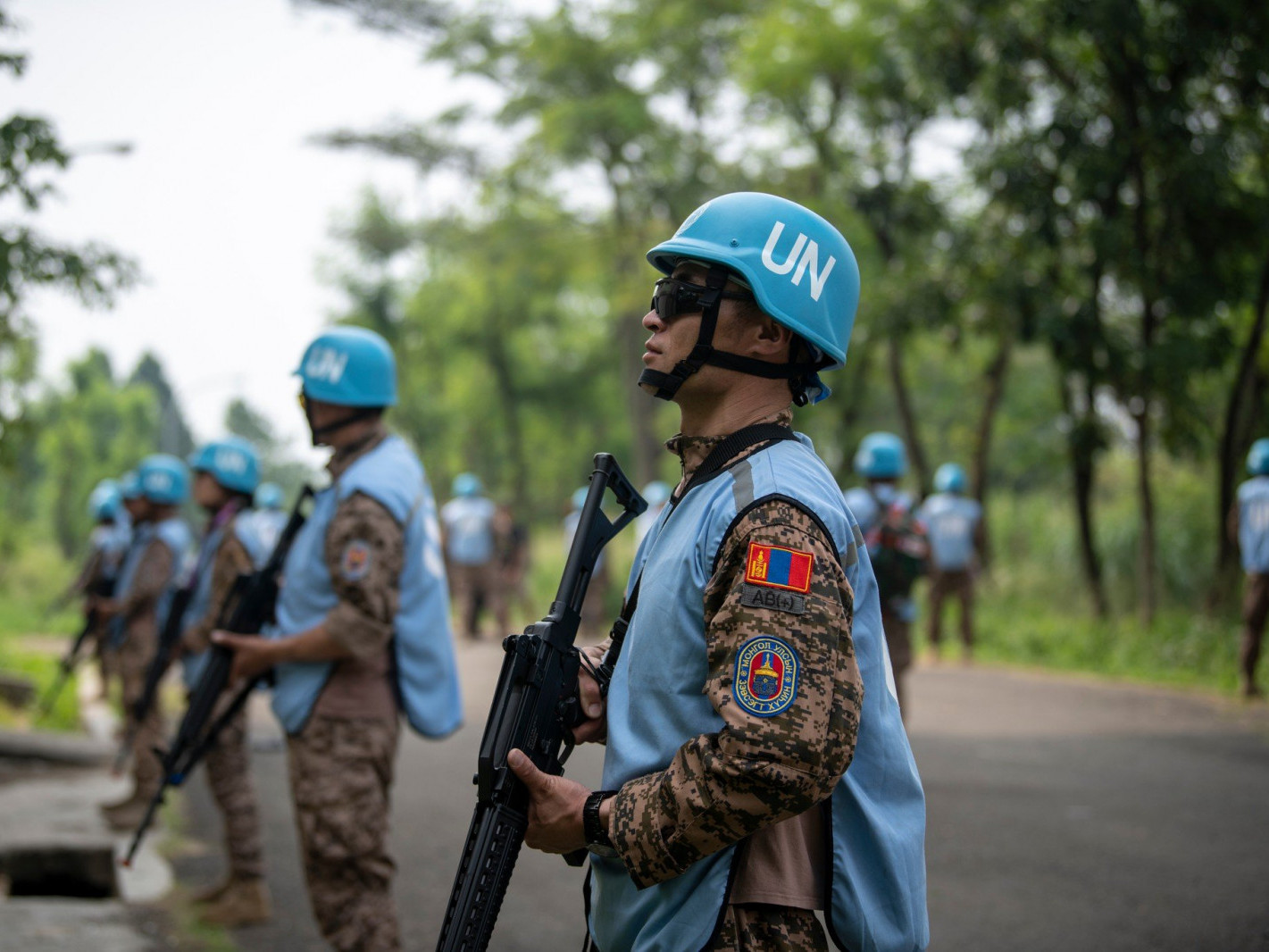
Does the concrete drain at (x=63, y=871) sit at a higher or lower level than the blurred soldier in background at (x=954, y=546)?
lower

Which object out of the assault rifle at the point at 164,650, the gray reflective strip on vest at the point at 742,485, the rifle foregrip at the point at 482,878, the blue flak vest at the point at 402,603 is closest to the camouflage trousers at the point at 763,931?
the rifle foregrip at the point at 482,878

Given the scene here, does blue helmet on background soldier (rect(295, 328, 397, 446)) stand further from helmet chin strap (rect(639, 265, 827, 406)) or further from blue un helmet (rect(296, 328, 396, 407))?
helmet chin strap (rect(639, 265, 827, 406))

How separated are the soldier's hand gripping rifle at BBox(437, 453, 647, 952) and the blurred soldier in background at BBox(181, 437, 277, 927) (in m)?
3.13

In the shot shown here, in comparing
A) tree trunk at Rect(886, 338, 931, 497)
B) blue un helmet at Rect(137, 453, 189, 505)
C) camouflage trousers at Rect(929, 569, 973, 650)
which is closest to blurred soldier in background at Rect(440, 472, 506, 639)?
tree trunk at Rect(886, 338, 931, 497)

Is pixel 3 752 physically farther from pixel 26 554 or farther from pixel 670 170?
pixel 26 554

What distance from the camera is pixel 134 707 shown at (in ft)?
25.3

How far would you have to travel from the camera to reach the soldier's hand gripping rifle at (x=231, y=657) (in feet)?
15.5

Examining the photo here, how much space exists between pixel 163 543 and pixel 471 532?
10.6 metres

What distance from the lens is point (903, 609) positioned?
7633mm

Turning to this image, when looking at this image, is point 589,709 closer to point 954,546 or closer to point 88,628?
point 88,628

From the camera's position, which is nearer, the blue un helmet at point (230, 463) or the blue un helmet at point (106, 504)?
the blue un helmet at point (230, 463)

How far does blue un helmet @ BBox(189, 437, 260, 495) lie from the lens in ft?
21.4

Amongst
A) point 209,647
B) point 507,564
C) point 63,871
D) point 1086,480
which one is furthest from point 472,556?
point 209,647

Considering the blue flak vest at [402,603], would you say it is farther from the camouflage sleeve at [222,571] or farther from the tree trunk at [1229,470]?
the tree trunk at [1229,470]
